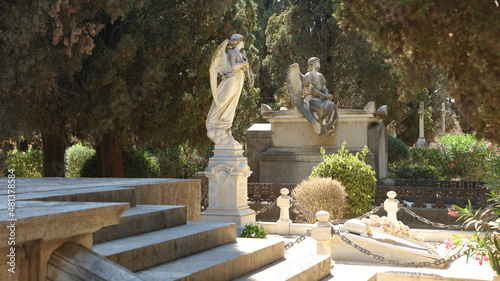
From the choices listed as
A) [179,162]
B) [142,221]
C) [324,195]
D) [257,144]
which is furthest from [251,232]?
[179,162]

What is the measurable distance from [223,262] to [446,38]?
2943 mm

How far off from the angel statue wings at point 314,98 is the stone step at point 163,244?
9860mm

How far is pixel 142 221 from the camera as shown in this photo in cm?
569

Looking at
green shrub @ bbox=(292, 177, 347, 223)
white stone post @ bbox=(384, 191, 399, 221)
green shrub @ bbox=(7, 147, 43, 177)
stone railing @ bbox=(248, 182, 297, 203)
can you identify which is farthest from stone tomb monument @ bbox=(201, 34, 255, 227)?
green shrub @ bbox=(7, 147, 43, 177)

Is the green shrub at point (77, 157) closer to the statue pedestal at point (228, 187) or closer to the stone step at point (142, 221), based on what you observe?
the statue pedestal at point (228, 187)

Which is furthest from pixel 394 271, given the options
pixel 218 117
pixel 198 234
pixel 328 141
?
pixel 328 141

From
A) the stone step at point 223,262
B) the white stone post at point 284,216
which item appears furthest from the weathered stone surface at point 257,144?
the stone step at point 223,262

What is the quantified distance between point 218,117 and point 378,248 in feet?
13.4

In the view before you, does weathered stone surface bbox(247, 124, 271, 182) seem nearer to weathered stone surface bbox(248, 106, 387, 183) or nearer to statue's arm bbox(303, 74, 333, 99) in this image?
weathered stone surface bbox(248, 106, 387, 183)

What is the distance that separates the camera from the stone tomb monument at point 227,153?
34.9ft

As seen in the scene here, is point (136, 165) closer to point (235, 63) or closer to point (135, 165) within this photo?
point (135, 165)

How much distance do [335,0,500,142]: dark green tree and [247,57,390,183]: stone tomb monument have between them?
39.2 feet

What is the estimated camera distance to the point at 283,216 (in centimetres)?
1213

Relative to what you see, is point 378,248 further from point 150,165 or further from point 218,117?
point 150,165
